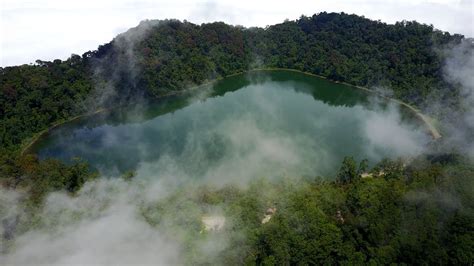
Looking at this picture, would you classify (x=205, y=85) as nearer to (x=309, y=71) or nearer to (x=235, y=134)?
(x=309, y=71)

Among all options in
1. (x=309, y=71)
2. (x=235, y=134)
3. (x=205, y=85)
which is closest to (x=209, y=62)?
(x=205, y=85)

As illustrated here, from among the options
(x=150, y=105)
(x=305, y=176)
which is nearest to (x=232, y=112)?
(x=150, y=105)

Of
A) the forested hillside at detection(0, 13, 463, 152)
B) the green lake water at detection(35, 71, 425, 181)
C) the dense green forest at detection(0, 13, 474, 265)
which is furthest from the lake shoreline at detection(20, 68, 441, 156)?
the green lake water at detection(35, 71, 425, 181)

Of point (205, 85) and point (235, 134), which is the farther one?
point (205, 85)

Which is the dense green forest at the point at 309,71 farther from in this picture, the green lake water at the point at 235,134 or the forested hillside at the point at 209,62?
the green lake water at the point at 235,134

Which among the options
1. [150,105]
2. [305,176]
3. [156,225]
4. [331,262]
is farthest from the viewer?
[150,105]

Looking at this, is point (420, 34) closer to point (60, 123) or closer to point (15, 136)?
point (60, 123)

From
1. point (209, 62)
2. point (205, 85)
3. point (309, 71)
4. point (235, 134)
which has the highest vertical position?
point (209, 62)

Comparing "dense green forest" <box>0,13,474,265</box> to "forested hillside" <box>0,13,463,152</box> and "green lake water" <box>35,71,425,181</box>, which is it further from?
"green lake water" <box>35,71,425,181</box>
